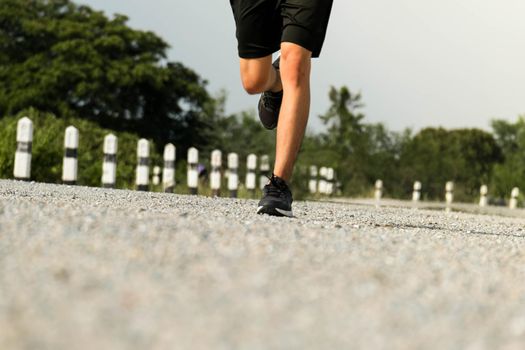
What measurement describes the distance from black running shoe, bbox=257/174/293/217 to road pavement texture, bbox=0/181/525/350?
1.49 meters

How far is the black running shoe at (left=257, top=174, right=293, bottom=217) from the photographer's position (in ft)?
18.6

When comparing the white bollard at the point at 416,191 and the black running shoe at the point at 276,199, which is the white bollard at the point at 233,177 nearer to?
the black running shoe at the point at 276,199

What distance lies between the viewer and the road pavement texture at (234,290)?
2.19m

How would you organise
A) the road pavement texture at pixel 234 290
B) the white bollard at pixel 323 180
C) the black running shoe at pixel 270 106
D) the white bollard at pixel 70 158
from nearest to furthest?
the road pavement texture at pixel 234 290 → the black running shoe at pixel 270 106 → the white bollard at pixel 70 158 → the white bollard at pixel 323 180

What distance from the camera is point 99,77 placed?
3434cm

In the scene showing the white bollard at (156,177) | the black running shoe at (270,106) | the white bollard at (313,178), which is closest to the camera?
the black running shoe at (270,106)

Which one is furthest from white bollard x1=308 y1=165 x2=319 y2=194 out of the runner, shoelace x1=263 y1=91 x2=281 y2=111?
the runner

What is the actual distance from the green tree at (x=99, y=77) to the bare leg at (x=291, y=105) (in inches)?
1124

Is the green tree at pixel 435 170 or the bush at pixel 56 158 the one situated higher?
the green tree at pixel 435 170

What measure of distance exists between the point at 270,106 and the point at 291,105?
107cm

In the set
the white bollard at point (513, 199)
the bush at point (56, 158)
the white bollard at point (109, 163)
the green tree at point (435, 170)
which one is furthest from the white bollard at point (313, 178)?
the white bollard at point (109, 163)

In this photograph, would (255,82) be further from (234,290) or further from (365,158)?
(365,158)

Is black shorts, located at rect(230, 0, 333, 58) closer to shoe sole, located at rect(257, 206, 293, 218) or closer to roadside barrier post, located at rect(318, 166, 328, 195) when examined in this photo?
shoe sole, located at rect(257, 206, 293, 218)

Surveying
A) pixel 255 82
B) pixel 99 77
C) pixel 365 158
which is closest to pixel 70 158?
pixel 255 82
